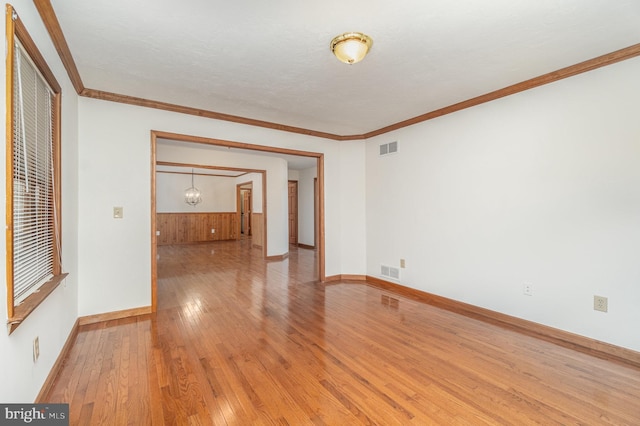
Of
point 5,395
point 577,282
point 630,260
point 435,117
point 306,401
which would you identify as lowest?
point 306,401

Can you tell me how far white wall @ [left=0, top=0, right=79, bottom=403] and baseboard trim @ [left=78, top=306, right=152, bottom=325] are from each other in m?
0.21

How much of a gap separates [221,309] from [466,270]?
293 cm

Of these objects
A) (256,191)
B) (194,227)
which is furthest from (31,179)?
(194,227)

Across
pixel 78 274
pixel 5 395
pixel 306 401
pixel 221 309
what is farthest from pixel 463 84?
pixel 78 274

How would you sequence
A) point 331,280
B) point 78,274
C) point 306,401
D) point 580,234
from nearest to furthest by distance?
point 306,401, point 580,234, point 78,274, point 331,280

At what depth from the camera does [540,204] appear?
2795mm

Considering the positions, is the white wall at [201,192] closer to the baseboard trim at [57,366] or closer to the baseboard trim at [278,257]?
A: the baseboard trim at [278,257]

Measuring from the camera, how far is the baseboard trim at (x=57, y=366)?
5.87ft

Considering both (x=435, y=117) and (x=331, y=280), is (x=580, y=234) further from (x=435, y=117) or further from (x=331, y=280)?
(x=331, y=280)

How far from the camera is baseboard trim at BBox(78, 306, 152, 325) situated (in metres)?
3.02

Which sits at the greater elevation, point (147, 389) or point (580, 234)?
point (580, 234)

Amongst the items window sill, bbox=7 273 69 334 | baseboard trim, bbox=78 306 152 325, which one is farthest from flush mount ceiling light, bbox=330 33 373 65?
baseboard trim, bbox=78 306 152 325

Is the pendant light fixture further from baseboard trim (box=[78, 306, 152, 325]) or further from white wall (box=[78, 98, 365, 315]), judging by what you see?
baseboard trim (box=[78, 306, 152, 325])

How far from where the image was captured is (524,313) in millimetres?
2902
